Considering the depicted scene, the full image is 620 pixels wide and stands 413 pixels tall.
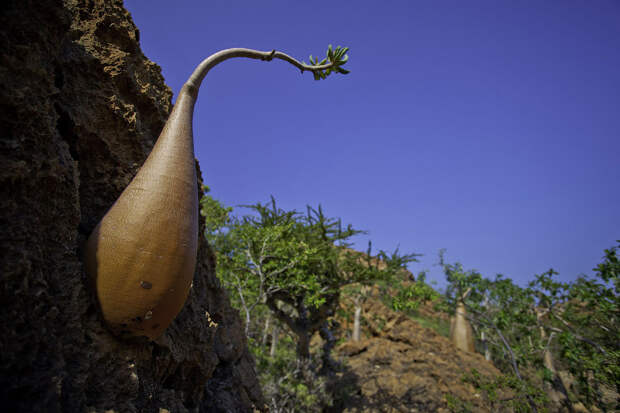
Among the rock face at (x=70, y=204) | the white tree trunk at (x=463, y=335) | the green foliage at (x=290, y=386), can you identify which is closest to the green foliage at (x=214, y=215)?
the green foliage at (x=290, y=386)

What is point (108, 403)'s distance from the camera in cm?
150

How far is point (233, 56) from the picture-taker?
93.4 inches

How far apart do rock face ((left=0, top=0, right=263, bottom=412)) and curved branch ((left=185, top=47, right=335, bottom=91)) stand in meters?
0.53

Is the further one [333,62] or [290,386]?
[290,386]

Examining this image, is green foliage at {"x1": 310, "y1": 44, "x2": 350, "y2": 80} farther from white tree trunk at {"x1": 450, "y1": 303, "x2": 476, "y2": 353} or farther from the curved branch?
white tree trunk at {"x1": 450, "y1": 303, "x2": 476, "y2": 353}

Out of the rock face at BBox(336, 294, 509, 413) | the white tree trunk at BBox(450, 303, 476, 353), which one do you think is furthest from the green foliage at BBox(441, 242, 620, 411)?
the white tree trunk at BBox(450, 303, 476, 353)

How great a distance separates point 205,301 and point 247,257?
143 inches

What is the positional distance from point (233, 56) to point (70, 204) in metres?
1.60

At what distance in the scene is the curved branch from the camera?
7.03 feet

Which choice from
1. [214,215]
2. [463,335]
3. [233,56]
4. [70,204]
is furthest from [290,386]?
[463,335]

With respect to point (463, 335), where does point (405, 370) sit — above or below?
below

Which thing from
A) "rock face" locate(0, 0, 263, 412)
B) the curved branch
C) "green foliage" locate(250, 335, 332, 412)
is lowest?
"green foliage" locate(250, 335, 332, 412)

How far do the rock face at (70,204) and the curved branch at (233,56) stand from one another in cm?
53

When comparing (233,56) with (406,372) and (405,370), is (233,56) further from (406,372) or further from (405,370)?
(405,370)
